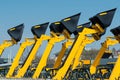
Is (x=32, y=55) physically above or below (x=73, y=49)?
below

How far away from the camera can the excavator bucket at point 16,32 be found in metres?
28.5

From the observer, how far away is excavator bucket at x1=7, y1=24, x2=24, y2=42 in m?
28.5

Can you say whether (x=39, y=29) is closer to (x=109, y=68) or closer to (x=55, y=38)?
(x=55, y=38)

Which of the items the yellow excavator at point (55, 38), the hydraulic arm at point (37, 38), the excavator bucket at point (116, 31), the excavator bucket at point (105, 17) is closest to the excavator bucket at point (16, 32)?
the hydraulic arm at point (37, 38)

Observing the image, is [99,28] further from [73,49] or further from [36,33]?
[36,33]

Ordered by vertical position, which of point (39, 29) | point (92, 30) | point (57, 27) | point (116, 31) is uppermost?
point (116, 31)

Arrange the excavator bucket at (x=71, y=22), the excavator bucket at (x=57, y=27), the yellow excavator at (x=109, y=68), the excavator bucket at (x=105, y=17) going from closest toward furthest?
the yellow excavator at (x=109, y=68), the excavator bucket at (x=105, y=17), the excavator bucket at (x=71, y=22), the excavator bucket at (x=57, y=27)

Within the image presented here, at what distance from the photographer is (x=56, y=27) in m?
25.0

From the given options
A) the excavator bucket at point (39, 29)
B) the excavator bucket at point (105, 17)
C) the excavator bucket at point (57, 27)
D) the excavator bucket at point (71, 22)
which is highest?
the excavator bucket at point (105, 17)

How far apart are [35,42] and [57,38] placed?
2.49m

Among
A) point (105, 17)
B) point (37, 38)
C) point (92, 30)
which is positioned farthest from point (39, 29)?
point (105, 17)

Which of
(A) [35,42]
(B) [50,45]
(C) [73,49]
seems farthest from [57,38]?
(C) [73,49]

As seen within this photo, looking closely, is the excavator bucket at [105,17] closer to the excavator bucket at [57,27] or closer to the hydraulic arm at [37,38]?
the excavator bucket at [57,27]

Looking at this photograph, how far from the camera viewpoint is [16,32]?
94.9 feet
